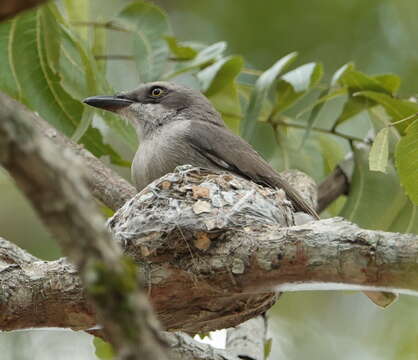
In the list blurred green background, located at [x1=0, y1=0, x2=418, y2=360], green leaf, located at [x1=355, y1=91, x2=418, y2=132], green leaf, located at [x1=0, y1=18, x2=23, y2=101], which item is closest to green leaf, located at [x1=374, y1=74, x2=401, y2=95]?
green leaf, located at [x1=355, y1=91, x2=418, y2=132]

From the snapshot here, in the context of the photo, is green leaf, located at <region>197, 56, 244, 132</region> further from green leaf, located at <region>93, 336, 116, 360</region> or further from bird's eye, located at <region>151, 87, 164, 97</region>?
green leaf, located at <region>93, 336, 116, 360</region>

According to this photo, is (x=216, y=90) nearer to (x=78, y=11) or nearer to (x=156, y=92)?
(x=156, y=92)

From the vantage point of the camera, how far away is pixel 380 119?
609 centimetres

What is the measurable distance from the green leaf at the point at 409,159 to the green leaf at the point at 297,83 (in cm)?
136

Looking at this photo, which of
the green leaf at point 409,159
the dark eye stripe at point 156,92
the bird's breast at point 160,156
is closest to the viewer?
the green leaf at point 409,159

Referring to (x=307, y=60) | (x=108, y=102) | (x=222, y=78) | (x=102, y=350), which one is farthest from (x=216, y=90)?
(x=307, y=60)

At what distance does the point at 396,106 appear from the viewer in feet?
18.8

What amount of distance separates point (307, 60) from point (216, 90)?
4.00 meters

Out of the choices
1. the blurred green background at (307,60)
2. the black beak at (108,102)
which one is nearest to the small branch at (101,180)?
the black beak at (108,102)

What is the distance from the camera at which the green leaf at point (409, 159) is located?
4359 millimetres

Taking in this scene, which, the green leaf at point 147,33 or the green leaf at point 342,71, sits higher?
the green leaf at point 147,33

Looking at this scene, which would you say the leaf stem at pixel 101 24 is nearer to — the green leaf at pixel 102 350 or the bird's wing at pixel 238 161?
the bird's wing at pixel 238 161

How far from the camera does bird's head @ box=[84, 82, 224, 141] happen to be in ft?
20.4

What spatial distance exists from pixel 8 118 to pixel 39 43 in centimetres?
417
